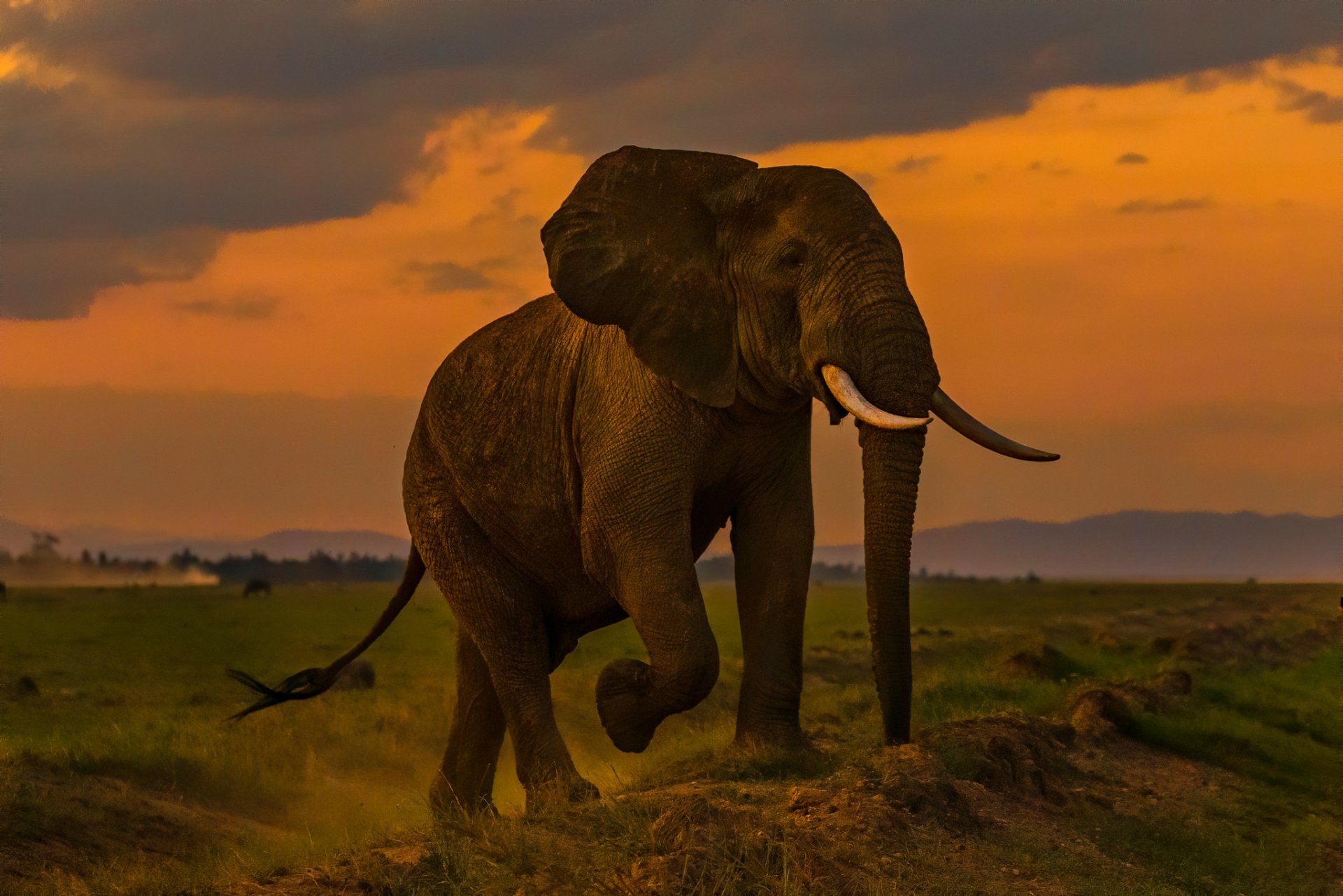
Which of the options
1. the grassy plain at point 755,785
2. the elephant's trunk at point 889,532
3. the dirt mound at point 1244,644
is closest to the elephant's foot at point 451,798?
the grassy plain at point 755,785

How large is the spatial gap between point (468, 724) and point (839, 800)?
17.9 feet

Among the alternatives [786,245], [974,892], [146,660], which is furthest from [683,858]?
[146,660]

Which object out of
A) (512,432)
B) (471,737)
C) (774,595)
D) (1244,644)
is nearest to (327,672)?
(471,737)

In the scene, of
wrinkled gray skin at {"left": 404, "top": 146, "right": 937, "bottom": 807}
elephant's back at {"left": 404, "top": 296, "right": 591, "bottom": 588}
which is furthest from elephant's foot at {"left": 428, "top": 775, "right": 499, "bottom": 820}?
elephant's back at {"left": 404, "top": 296, "right": 591, "bottom": 588}

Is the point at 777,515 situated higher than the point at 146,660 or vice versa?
the point at 777,515

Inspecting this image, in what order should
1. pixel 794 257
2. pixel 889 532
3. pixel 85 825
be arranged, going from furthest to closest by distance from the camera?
pixel 85 825
pixel 794 257
pixel 889 532

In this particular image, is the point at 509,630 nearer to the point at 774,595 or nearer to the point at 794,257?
the point at 774,595

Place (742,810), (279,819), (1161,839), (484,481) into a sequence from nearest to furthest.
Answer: (742,810), (1161,839), (484,481), (279,819)

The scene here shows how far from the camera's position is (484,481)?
13414mm

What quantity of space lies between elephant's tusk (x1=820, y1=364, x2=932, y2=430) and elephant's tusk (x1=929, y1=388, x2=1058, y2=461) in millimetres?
292

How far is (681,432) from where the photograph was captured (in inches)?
460

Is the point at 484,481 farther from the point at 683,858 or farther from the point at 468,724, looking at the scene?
the point at 683,858

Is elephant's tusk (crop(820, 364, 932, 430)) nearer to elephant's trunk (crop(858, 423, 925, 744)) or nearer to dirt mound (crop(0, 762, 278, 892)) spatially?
elephant's trunk (crop(858, 423, 925, 744))

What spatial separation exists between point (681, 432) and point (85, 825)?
6.06 m
